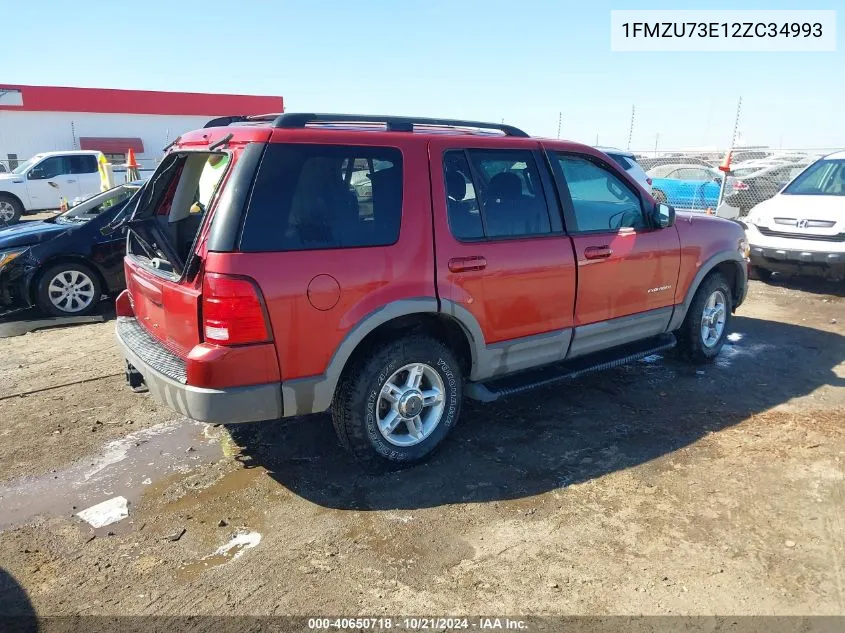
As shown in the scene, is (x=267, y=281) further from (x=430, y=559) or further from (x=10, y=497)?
(x=10, y=497)

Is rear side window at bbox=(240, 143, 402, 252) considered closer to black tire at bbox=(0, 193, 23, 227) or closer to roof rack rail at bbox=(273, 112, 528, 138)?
roof rack rail at bbox=(273, 112, 528, 138)

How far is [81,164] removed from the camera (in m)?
17.2

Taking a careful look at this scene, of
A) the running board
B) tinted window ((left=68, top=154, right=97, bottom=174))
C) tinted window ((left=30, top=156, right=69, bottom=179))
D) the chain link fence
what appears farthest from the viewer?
tinted window ((left=68, top=154, right=97, bottom=174))

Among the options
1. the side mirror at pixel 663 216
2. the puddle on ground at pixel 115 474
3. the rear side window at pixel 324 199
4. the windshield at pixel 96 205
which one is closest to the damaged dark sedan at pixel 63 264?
the windshield at pixel 96 205

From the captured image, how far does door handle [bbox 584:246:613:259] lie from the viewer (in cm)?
420

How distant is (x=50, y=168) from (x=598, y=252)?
1754 centimetres

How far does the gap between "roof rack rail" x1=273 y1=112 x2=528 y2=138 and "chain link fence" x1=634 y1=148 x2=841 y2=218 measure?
7.20 metres

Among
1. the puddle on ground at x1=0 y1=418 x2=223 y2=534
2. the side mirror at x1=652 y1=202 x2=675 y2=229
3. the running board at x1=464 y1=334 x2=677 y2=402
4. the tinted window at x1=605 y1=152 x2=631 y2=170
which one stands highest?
the tinted window at x1=605 y1=152 x2=631 y2=170

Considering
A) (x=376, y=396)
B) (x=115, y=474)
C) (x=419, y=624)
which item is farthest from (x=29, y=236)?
(x=419, y=624)

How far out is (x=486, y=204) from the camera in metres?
3.79

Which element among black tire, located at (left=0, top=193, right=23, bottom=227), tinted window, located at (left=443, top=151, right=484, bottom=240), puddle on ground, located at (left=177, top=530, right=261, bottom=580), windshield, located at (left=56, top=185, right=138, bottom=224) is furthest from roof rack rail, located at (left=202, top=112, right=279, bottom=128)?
black tire, located at (left=0, top=193, right=23, bottom=227)

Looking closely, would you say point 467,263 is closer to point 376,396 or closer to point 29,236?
point 376,396

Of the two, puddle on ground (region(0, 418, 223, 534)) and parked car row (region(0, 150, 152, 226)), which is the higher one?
parked car row (region(0, 150, 152, 226))

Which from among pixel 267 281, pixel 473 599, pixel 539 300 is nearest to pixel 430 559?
pixel 473 599
